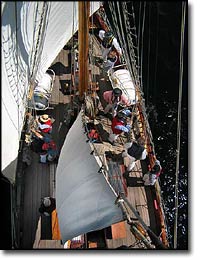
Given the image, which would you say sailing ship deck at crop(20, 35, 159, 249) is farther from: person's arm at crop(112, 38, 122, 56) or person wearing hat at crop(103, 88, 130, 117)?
person's arm at crop(112, 38, 122, 56)

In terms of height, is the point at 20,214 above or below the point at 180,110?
below

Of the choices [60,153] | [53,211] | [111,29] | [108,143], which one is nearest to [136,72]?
[111,29]

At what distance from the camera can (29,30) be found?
324 centimetres

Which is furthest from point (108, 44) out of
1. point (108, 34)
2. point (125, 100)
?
point (125, 100)

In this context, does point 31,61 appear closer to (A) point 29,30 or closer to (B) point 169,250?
(A) point 29,30

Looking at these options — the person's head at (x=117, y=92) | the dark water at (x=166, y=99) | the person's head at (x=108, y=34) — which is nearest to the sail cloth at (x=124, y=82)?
the person's head at (x=117, y=92)

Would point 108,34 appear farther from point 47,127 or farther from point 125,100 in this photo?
point 47,127

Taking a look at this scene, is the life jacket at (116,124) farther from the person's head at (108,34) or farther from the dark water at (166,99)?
the person's head at (108,34)

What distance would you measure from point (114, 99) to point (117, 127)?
0.30 m

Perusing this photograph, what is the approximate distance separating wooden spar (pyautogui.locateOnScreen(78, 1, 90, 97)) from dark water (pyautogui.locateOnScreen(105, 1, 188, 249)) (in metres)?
1.01

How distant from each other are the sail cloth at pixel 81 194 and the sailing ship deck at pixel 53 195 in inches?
8.1

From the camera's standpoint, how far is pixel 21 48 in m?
3.25
